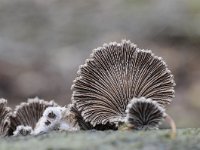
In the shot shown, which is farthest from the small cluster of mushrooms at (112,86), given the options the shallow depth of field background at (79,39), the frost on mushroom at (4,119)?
the shallow depth of field background at (79,39)

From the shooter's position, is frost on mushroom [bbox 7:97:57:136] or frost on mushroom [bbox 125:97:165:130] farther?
frost on mushroom [bbox 7:97:57:136]

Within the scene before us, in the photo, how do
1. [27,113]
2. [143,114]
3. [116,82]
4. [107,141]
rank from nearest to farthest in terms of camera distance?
[107,141] < [143,114] < [116,82] < [27,113]

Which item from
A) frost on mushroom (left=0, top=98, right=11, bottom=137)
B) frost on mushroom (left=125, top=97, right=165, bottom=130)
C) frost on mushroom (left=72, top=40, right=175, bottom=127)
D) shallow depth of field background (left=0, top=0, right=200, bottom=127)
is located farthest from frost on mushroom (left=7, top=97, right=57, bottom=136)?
shallow depth of field background (left=0, top=0, right=200, bottom=127)

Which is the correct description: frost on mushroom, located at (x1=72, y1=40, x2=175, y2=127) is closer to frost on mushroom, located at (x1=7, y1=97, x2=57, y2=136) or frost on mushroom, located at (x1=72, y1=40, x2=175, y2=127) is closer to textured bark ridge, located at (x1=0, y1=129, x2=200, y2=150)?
textured bark ridge, located at (x1=0, y1=129, x2=200, y2=150)

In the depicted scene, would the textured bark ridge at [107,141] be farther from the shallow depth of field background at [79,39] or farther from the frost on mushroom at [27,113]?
the shallow depth of field background at [79,39]

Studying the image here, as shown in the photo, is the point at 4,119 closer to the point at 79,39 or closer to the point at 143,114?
the point at 143,114

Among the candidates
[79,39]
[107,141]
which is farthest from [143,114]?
[79,39]
